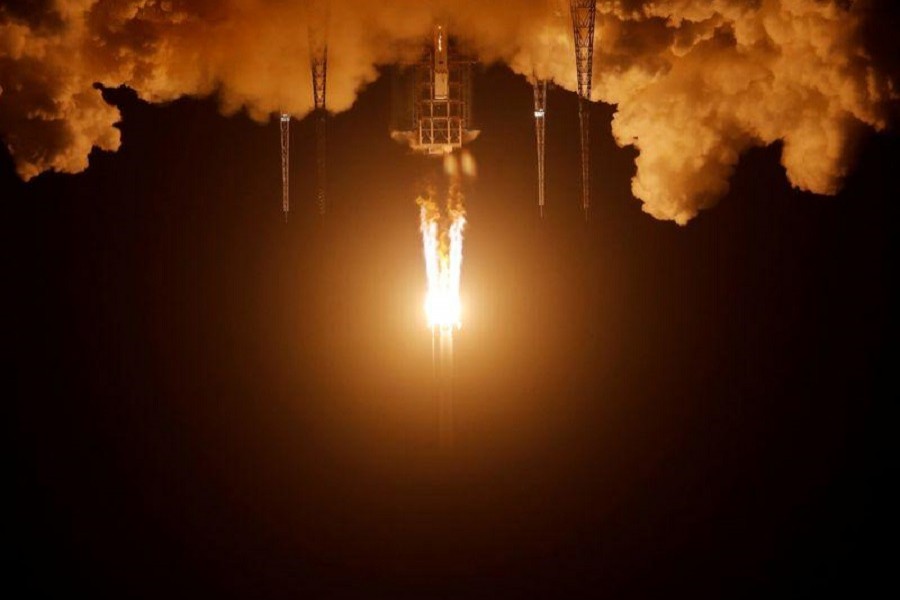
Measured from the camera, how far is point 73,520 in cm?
1354

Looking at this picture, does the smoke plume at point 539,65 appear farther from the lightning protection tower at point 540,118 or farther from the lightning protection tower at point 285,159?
the lightning protection tower at point 540,118

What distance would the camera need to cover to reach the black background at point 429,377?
13.6 metres

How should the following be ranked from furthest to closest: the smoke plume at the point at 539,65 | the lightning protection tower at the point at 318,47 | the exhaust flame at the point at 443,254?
the exhaust flame at the point at 443,254
the lightning protection tower at the point at 318,47
the smoke plume at the point at 539,65

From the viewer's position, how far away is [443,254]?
13164mm

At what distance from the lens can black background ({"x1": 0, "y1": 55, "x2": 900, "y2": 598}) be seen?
13.6 meters

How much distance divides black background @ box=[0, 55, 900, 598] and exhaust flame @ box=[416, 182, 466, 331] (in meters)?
0.52

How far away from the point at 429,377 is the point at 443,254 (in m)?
1.65

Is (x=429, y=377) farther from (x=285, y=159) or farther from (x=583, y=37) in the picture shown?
(x=583, y=37)

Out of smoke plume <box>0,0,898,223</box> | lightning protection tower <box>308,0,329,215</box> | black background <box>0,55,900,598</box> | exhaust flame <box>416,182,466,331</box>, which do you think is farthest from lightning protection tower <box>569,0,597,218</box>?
lightning protection tower <box>308,0,329,215</box>

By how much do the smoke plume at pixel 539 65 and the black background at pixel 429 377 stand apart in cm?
155

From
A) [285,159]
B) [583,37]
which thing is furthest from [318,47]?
[583,37]

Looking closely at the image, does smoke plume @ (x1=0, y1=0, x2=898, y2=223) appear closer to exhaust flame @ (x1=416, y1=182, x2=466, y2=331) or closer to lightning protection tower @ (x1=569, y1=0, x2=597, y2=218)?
lightning protection tower @ (x1=569, y1=0, x2=597, y2=218)

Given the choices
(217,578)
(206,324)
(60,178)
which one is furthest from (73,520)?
(60,178)

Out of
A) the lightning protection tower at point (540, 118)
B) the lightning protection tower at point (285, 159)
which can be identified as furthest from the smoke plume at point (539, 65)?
the lightning protection tower at point (540, 118)
